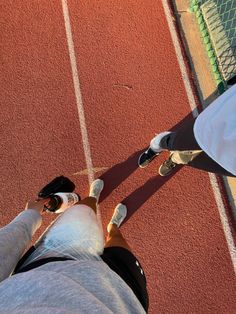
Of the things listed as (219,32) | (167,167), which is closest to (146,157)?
(167,167)

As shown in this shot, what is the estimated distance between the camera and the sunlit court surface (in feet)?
10.4

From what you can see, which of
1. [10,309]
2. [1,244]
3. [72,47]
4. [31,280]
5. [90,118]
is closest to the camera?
[10,309]

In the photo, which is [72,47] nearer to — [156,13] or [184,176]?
[156,13]

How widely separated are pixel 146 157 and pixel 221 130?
1431 mm

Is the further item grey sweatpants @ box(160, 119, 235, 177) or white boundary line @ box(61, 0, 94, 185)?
white boundary line @ box(61, 0, 94, 185)

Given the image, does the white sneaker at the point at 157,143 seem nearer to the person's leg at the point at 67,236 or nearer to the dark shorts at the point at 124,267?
the person's leg at the point at 67,236

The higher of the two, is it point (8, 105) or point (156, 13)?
point (156, 13)

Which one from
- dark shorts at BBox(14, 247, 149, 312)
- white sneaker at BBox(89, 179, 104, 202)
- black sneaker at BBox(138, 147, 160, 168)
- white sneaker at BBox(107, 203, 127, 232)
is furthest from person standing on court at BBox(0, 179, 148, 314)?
black sneaker at BBox(138, 147, 160, 168)

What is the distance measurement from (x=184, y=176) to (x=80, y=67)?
1464mm

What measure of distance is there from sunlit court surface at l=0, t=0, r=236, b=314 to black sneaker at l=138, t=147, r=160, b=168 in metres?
0.10

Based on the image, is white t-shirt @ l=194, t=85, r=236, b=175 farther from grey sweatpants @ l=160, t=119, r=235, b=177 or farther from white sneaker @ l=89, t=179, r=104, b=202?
white sneaker @ l=89, t=179, r=104, b=202

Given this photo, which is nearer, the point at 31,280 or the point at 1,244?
the point at 31,280

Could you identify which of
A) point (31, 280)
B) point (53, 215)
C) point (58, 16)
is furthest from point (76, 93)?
point (31, 280)

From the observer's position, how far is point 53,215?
327 centimetres
